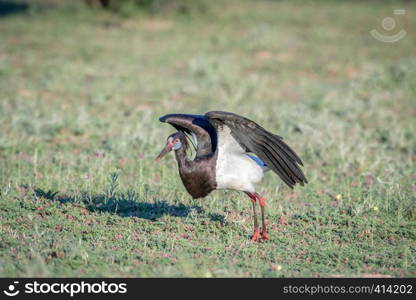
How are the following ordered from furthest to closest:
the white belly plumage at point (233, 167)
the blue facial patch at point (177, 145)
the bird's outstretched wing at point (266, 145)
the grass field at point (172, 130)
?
the blue facial patch at point (177, 145) → the white belly plumage at point (233, 167) → the bird's outstretched wing at point (266, 145) → the grass field at point (172, 130)

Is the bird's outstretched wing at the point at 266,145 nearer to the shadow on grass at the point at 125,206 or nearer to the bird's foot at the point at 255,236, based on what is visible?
the bird's foot at the point at 255,236

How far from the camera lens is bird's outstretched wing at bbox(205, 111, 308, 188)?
534 centimetres

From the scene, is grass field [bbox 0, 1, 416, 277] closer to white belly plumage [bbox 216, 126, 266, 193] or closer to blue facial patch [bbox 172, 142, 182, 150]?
white belly plumage [bbox 216, 126, 266, 193]

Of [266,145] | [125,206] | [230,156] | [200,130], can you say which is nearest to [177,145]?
[200,130]

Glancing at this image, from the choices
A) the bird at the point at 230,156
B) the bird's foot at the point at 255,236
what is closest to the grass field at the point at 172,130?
the bird's foot at the point at 255,236

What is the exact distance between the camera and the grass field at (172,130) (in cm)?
514

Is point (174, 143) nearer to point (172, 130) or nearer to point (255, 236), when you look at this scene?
point (255, 236)

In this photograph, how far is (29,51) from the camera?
13547 mm

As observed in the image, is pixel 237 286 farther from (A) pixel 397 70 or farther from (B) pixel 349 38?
(B) pixel 349 38

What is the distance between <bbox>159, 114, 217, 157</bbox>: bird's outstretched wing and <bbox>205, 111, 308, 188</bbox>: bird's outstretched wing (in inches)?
10.2

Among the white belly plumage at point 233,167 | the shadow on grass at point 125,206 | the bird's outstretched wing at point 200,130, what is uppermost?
the bird's outstretched wing at point 200,130

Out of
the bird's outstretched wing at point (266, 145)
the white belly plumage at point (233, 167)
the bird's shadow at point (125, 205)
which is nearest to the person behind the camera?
the bird's outstretched wing at point (266, 145)

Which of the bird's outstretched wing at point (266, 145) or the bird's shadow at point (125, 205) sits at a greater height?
the bird's outstretched wing at point (266, 145)

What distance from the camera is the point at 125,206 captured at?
624cm
